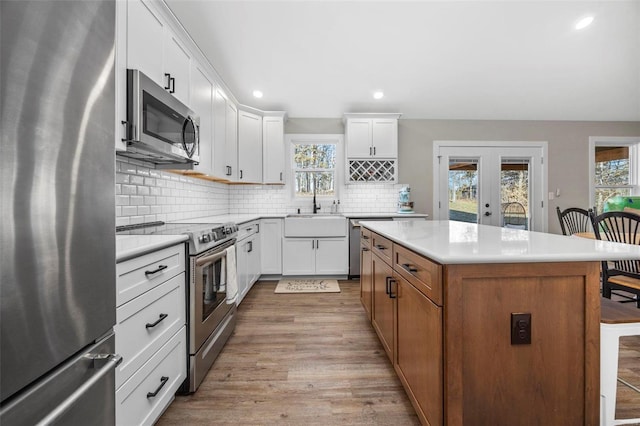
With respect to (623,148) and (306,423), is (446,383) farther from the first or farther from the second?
(623,148)

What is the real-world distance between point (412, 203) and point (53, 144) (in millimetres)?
4500

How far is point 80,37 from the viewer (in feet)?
2.24

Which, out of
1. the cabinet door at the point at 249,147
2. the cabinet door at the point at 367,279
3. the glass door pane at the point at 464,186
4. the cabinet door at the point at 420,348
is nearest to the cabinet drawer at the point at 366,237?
the cabinet door at the point at 367,279

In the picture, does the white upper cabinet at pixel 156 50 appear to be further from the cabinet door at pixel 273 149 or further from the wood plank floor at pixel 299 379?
the wood plank floor at pixel 299 379

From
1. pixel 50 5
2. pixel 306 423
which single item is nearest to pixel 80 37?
pixel 50 5

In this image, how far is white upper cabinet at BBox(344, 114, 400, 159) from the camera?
4.30 m

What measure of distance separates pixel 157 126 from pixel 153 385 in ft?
4.90

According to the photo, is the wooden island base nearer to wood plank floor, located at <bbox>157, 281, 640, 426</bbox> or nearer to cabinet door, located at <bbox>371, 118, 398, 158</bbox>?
wood plank floor, located at <bbox>157, 281, 640, 426</bbox>

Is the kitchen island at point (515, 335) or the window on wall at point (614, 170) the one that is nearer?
the kitchen island at point (515, 335)

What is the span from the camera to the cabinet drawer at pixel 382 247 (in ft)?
5.82

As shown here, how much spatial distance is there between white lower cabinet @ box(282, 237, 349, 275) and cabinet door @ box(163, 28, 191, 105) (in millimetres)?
2214

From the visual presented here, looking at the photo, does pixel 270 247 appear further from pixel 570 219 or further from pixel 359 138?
pixel 570 219

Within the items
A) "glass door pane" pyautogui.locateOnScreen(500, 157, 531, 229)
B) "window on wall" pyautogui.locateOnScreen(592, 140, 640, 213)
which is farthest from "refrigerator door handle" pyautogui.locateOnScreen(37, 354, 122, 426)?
"window on wall" pyautogui.locateOnScreen(592, 140, 640, 213)

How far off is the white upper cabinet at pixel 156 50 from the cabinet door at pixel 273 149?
5.87ft
